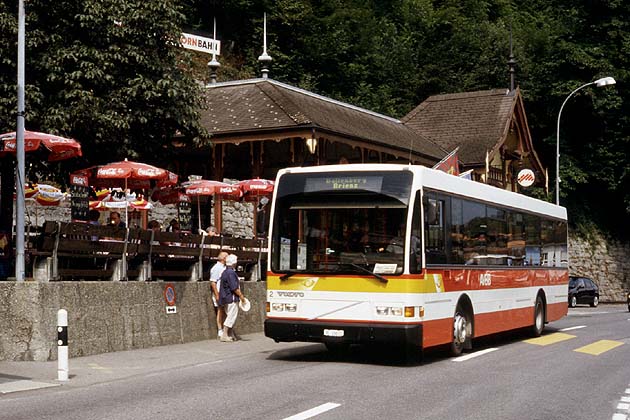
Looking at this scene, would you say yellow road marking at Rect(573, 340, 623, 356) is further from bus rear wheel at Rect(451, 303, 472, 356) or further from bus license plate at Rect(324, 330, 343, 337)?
bus license plate at Rect(324, 330, 343, 337)

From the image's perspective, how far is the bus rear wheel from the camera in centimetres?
1631

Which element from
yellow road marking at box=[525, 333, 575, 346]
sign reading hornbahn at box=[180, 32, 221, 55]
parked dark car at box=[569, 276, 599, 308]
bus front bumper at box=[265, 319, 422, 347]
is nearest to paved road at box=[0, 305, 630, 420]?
bus front bumper at box=[265, 319, 422, 347]

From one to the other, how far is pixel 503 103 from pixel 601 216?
12302mm

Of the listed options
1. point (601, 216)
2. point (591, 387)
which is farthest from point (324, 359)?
point (601, 216)

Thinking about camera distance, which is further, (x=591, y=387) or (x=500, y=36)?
(x=500, y=36)

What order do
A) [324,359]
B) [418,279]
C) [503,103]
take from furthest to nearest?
[503,103] < [324,359] < [418,279]

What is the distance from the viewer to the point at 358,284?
48.2 feet

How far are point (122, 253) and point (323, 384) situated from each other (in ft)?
23.6

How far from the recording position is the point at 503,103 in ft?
157

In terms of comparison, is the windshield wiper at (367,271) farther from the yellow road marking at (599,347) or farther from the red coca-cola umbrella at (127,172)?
the red coca-cola umbrella at (127,172)

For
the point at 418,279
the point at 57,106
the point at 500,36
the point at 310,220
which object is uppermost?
the point at 500,36

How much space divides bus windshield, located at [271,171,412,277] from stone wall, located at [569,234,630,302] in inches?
1614

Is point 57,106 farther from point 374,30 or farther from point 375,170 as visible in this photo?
point 374,30

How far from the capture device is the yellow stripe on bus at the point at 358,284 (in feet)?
47.4
